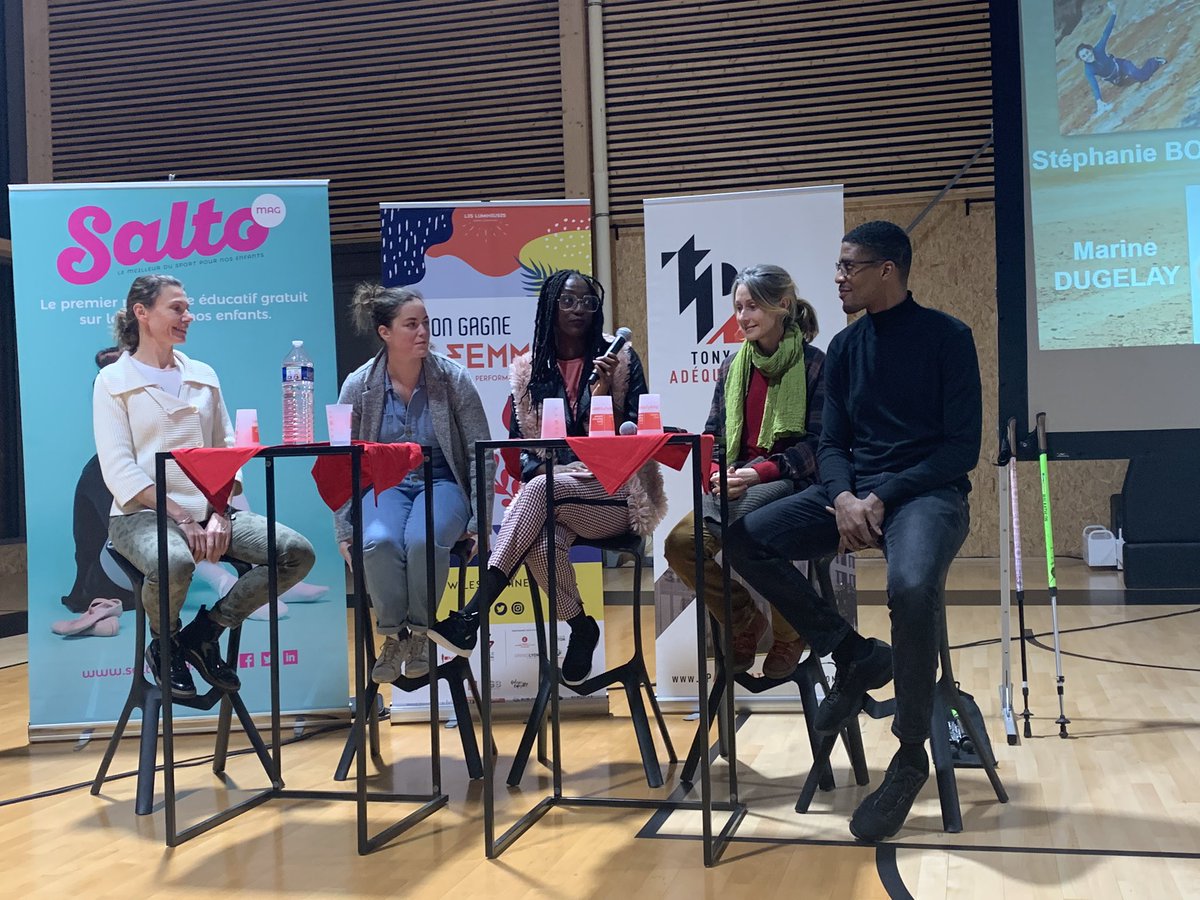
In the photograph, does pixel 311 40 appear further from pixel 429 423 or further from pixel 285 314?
pixel 429 423

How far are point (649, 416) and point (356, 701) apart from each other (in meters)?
1.04

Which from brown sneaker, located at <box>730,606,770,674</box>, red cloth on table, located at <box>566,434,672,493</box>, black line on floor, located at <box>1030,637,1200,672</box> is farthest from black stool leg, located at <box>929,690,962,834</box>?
black line on floor, located at <box>1030,637,1200,672</box>

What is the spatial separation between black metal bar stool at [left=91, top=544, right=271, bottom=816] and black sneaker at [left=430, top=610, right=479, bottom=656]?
0.61 meters

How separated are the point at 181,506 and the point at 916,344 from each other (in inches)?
86.4

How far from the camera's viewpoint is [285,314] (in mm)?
4051

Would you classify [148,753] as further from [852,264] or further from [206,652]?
[852,264]

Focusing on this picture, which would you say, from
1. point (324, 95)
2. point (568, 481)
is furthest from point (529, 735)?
point (324, 95)

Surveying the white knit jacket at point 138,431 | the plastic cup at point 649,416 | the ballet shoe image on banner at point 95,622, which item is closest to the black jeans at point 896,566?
the plastic cup at point 649,416

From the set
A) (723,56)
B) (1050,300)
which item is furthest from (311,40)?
(1050,300)

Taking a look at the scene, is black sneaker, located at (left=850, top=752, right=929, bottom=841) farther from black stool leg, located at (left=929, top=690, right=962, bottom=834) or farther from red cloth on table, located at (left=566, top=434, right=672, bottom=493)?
red cloth on table, located at (left=566, top=434, right=672, bottom=493)

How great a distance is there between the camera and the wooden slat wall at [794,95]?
7598mm

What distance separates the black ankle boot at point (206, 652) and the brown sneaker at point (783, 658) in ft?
4.97

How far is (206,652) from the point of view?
123 inches

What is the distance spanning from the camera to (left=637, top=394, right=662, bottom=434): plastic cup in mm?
2707
